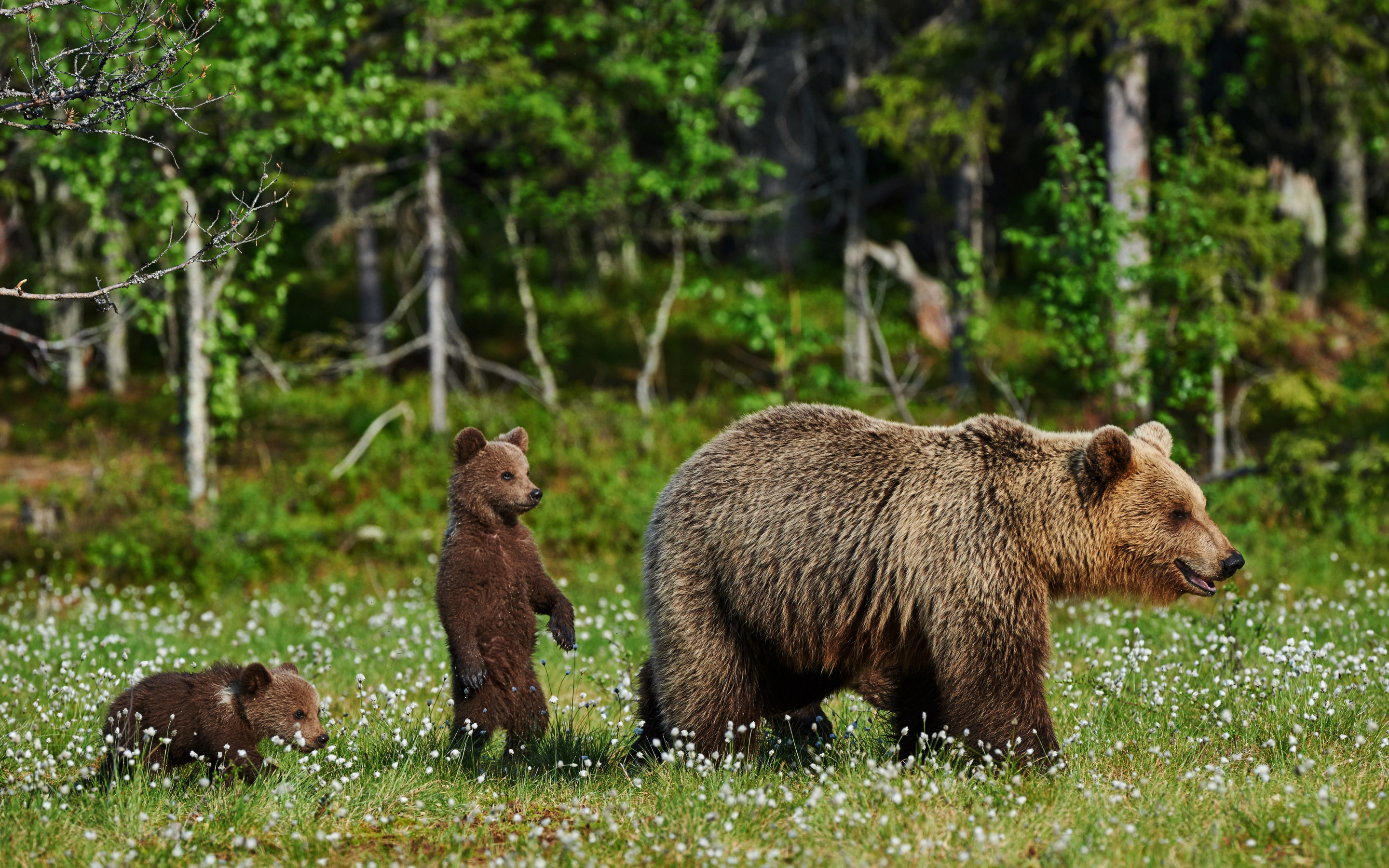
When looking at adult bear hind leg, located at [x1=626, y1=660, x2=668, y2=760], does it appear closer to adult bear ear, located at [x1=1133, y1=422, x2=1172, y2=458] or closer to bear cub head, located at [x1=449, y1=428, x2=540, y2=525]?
bear cub head, located at [x1=449, y1=428, x2=540, y2=525]

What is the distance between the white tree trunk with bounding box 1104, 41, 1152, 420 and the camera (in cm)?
1111

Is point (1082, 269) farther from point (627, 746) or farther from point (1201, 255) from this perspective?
point (627, 746)

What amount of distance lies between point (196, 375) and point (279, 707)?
918 centimetres

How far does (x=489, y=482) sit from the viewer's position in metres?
6.37


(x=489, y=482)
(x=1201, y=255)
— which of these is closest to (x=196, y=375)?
(x=489, y=482)

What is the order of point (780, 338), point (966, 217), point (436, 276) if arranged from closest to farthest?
point (780, 338) < point (436, 276) < point (966, 217)

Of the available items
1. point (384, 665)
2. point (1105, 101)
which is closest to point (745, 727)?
point (384, 665)

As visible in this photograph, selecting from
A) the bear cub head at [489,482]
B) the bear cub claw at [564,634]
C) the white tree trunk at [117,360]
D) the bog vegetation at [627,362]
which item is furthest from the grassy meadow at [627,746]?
the white tree trunk at [117,360]

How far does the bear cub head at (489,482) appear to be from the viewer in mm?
6363

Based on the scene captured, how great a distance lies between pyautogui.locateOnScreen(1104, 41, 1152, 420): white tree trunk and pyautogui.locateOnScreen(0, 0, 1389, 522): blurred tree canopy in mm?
58

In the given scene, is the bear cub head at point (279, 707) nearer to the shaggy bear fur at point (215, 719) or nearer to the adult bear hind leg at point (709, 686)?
the shaggy bear fur at point (215, 719)

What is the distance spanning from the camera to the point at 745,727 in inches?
221

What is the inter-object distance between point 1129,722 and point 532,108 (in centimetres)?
1207

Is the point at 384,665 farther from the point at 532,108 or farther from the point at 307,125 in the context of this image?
the point at 532,108
